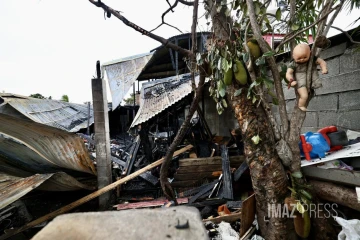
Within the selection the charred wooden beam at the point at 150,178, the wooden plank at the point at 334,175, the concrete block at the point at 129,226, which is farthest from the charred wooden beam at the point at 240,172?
the concrete block at the point at 129,226

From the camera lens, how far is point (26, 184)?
3.29 metres

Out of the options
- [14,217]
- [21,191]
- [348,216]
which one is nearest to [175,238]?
[348,216]

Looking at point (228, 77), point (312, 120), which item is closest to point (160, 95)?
point (228, 77)

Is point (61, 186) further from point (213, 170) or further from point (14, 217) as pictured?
point (213, 170)

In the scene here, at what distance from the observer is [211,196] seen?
4438mm

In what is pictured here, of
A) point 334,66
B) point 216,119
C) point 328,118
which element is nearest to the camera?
point 334,66

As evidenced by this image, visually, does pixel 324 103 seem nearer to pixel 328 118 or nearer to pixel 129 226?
pixel 328 118

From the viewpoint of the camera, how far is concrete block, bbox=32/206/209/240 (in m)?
0.89

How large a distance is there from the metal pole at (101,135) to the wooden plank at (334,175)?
4505 millimetres

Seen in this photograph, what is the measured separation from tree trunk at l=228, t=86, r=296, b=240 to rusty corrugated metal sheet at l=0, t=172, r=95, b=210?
332 centimetres

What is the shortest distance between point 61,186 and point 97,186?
1297 mm

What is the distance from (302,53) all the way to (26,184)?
431 centimetres

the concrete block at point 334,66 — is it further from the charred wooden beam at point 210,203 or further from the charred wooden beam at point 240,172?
the charred wooden beam at point 210,203

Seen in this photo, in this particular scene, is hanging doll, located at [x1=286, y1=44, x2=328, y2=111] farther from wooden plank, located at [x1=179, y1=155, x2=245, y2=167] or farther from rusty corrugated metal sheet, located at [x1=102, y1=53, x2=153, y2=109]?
rusty corrugated metal sheet, located at [x1=102, y1=53, x2=153, y2=109]
